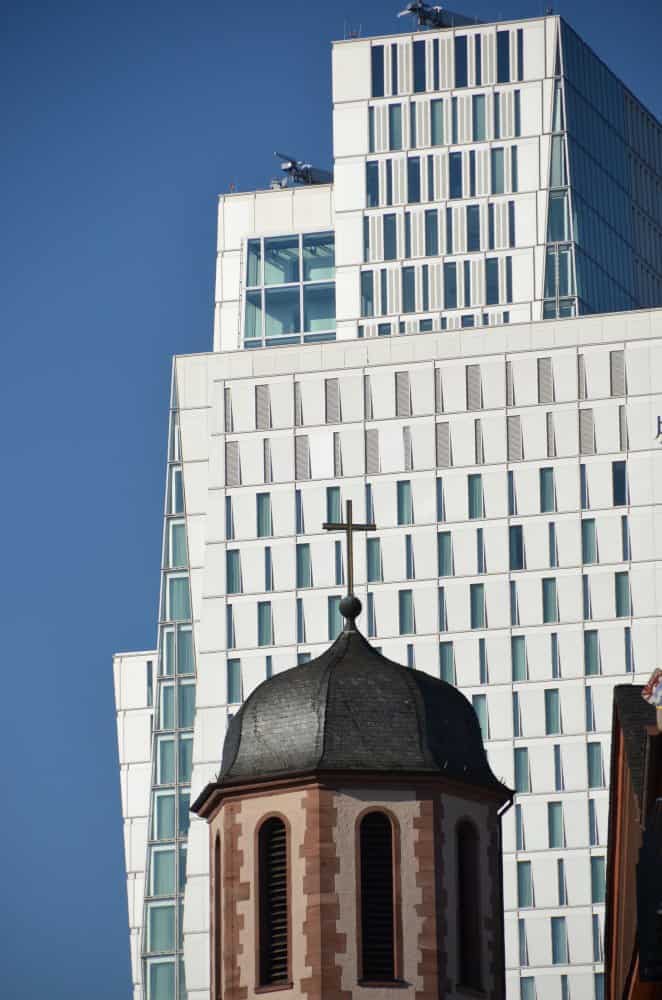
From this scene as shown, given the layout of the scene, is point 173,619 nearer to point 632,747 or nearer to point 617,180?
point 617,180

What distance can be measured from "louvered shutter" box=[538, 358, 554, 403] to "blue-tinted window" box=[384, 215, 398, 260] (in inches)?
1041

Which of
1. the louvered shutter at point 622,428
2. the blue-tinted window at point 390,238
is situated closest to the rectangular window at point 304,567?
the louvered shutter at point 622,428

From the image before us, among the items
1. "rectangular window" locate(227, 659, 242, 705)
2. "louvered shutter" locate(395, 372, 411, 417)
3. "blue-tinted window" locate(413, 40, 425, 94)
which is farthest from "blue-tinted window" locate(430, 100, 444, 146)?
"rectangular window" locate(227, 659, 242, 705)

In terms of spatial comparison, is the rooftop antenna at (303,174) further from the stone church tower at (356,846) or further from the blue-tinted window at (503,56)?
the stone church tower at (356,846)

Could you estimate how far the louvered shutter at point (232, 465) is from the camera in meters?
145

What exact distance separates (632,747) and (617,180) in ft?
414

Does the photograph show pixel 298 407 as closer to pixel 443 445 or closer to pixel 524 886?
pixel 443 445

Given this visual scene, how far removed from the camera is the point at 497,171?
542ft

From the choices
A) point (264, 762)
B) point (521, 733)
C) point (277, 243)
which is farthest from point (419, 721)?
point (277, 243)

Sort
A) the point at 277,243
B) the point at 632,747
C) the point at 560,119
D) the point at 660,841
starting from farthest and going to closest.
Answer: the point at 277,243
the point at 560,119
the point at 632,747
the point at 660,841

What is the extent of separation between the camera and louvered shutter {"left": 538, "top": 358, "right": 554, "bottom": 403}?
142 meters

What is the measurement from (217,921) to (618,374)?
9236 centimetres

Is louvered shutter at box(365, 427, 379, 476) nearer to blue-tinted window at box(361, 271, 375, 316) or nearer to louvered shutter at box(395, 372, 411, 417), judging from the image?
louvered shutter at box(395, 372, 411, 417)

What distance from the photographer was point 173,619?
149750mm
